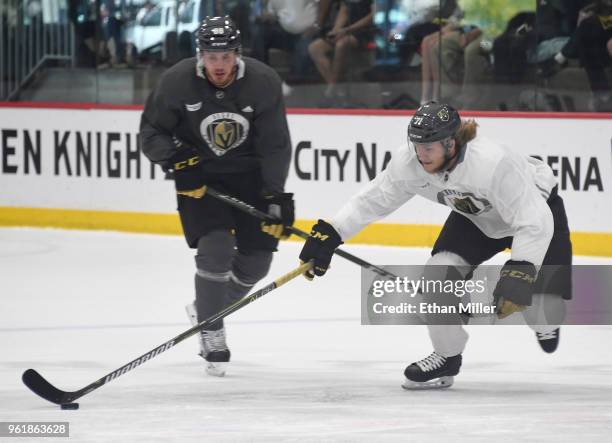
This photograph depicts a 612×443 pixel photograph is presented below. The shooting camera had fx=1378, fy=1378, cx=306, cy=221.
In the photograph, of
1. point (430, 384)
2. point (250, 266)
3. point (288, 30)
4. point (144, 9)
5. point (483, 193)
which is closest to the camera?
point (483, 193)

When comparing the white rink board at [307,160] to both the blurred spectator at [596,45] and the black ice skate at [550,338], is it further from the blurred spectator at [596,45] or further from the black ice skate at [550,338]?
the black ice skate at [550,338]

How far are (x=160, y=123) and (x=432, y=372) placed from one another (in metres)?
1.25

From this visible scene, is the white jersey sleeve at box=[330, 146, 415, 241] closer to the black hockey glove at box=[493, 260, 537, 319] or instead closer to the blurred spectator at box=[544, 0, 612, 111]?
the black hockey glove at box=[493, 260, 537, 319]

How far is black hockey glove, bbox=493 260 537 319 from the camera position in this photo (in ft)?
12.8

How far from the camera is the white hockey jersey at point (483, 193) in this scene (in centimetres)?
398

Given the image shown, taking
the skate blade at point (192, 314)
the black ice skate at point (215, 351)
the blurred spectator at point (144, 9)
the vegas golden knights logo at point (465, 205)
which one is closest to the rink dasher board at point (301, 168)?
the blurred spectator at point (144, 9)

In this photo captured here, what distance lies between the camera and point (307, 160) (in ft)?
26.5

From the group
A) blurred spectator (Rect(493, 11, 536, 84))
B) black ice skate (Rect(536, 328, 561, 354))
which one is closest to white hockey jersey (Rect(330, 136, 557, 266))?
black ice skate (Rect(536, 328, 561, 354))

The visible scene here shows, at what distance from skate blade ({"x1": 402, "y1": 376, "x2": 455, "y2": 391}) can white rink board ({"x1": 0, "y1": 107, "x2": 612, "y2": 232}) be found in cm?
319

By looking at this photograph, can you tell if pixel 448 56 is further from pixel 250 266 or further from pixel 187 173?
pixel 187 173

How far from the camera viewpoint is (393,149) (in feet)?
25.8

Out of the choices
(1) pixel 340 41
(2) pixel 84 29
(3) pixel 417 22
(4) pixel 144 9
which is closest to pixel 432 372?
(3) pixel 417 22

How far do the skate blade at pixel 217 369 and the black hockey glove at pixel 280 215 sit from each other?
1.58ft

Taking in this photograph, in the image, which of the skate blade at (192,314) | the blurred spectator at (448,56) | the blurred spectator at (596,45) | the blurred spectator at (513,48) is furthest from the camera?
the blurred spectator at (448,56)
